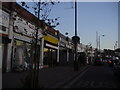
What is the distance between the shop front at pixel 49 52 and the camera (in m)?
26.6

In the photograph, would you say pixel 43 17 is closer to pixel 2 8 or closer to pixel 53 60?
pixel 2 8

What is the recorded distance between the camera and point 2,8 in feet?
50.2

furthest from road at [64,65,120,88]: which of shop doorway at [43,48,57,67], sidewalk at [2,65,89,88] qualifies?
shop doorway at [43,48,57,67]

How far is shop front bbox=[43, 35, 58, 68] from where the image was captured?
26.6 metres

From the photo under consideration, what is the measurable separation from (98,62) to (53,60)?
59.1 feet

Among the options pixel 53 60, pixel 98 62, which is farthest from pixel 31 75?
pixel 98 62

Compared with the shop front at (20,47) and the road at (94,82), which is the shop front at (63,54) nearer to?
the shop front at (20,47)

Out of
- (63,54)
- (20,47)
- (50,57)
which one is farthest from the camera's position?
(63,54)

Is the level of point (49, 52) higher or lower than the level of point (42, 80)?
higher

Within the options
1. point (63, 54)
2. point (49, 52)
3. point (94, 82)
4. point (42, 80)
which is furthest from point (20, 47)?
point (63, 54)

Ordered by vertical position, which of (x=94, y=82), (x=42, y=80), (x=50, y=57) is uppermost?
(x=50, y=57)

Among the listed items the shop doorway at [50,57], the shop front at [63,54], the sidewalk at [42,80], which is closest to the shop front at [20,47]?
the sidewalk at [42,80]

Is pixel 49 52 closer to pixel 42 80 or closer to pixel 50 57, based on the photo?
pixel 50 57

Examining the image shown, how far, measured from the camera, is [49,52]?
95.6ft
